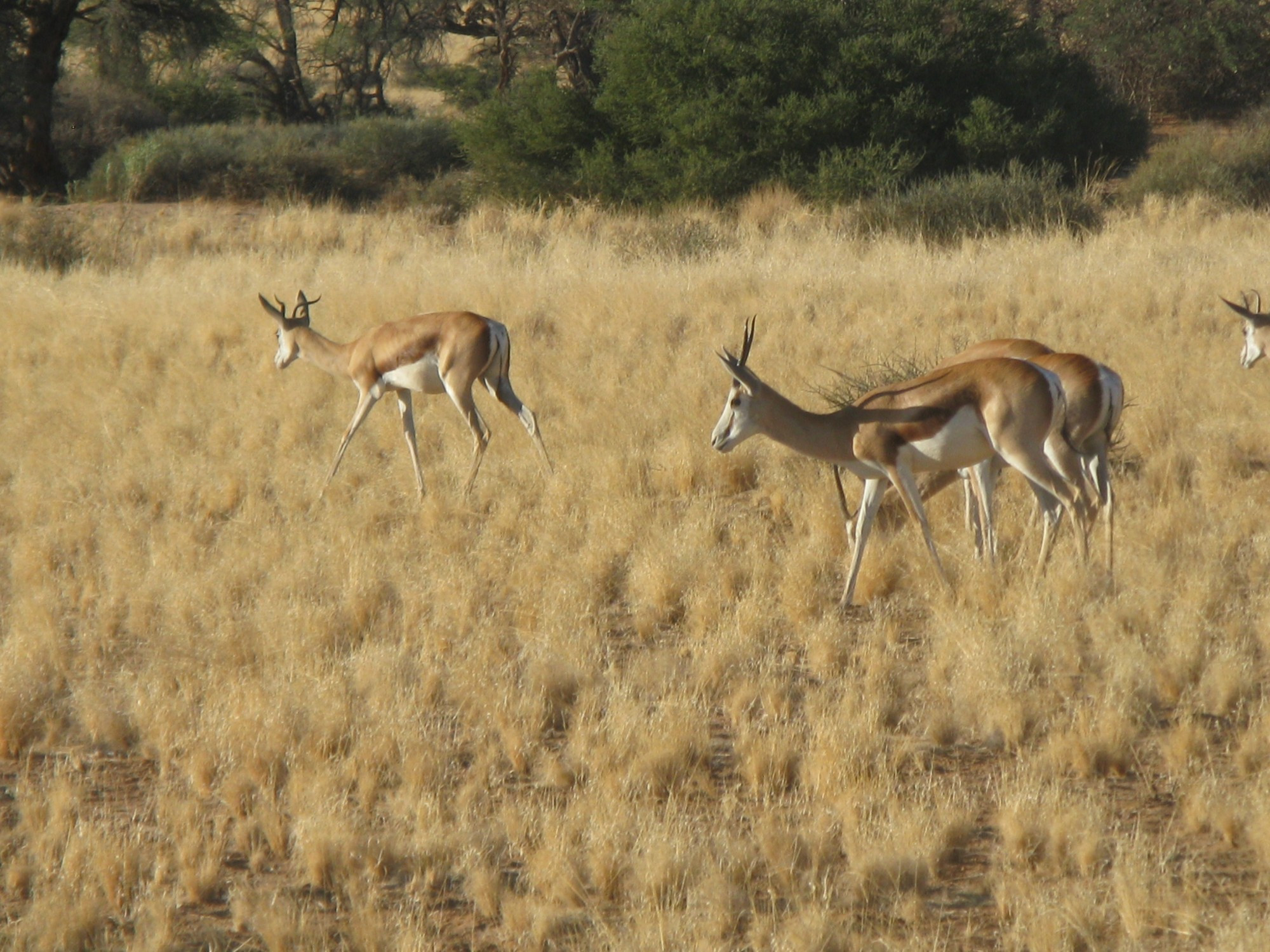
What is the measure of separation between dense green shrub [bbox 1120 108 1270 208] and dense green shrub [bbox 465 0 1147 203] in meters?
1.24

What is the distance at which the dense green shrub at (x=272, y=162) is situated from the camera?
22578mm

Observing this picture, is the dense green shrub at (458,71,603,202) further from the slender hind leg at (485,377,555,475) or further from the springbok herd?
the springbok herd

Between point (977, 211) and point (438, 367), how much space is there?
946 centimetres

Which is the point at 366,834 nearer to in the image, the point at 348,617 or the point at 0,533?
the point at 348,617

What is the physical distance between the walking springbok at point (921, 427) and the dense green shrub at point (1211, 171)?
13.0 m

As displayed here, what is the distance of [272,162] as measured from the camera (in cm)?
2317

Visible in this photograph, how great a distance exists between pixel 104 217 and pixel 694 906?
18.7m

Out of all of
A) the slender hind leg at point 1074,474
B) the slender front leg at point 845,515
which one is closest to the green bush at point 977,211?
the slender front leg at point 845,515

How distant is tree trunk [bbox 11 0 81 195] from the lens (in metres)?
24.1

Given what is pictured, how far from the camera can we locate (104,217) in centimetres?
2019

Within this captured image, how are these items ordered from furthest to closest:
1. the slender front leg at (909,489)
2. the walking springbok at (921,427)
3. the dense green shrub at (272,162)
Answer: the dense green shrub at (272,162), the slender front leg at (909,489), the walking springbok at (921,427)

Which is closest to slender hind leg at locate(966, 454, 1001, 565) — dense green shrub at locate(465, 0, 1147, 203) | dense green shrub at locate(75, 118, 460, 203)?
dense green shrub at locate(465, 0, 1147, 203)

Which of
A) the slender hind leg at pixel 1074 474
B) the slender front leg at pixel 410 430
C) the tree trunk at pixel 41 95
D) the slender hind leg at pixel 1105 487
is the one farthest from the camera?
the tree trunk at pixel 41 95

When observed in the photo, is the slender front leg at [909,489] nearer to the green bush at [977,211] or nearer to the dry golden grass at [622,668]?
the dry golden grass at [622,668]
